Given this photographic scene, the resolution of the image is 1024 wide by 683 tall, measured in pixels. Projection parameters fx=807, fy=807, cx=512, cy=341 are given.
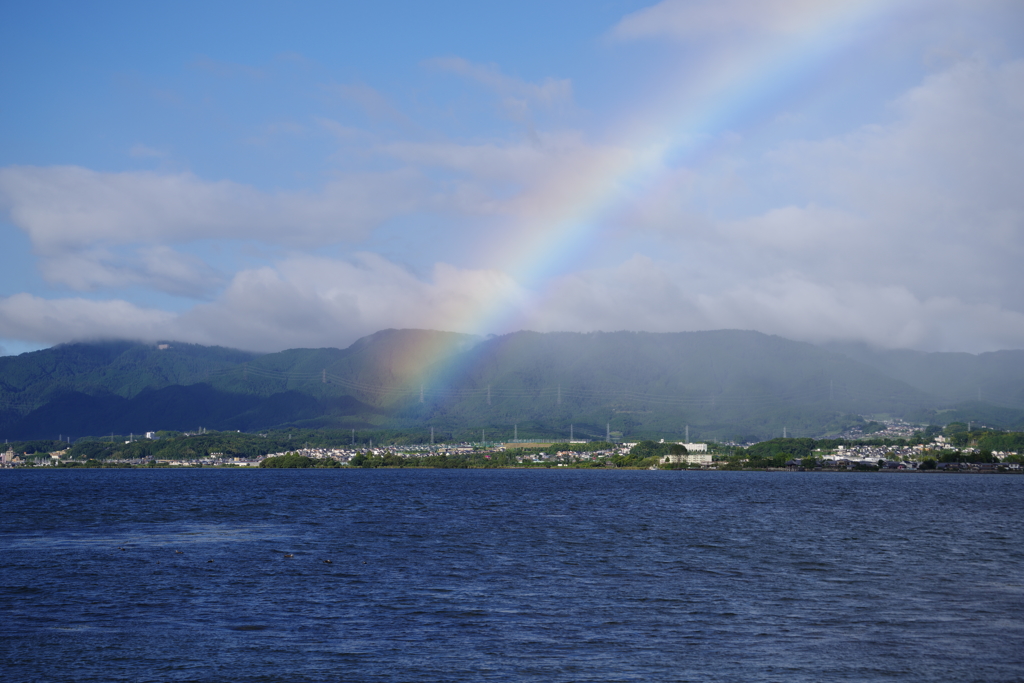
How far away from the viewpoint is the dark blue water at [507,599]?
23.9 m

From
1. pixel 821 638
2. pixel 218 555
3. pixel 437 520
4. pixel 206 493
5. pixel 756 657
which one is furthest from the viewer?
pixel 206 493

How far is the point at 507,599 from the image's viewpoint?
33.8 meters

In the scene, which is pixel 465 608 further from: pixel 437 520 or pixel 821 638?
pixel 437 520

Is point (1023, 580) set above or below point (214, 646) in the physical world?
below

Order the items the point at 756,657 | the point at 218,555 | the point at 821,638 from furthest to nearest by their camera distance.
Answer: the point at 218,555, the point at 821,638, the point at 756,657

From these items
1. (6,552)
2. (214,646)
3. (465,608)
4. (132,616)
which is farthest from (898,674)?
(6,552)

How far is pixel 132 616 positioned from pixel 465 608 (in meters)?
12.5

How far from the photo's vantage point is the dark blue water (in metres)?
23.9

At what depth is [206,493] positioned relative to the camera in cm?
11194

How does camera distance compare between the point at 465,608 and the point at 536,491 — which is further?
the point at 536,491

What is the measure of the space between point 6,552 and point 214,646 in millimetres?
29763

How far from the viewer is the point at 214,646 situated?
2583cm

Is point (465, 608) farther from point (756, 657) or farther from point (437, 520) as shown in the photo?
point (437, 520)

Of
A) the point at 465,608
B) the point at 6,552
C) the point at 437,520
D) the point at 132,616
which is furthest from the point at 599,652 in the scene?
the point at 437,520
